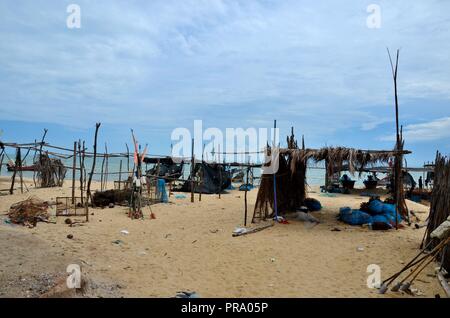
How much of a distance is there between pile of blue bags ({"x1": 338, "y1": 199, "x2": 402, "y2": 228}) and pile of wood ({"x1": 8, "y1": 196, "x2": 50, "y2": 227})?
8.44 m

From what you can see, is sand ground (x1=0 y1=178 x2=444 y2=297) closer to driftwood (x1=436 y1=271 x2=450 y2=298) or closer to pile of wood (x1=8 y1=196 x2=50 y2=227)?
driftwood (x1=436 y1=271 x2=450 y2=298)

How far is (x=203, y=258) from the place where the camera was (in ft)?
21.7

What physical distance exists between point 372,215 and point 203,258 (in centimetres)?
609

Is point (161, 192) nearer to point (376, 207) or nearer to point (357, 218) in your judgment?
point (357, 218)

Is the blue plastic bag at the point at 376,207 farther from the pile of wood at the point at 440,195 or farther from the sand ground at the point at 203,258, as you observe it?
the pile of wood at the point at 440,195

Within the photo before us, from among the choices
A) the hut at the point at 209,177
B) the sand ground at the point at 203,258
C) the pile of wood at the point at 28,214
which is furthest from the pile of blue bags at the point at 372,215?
the hut at the point at 209,177

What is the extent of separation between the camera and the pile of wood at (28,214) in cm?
833

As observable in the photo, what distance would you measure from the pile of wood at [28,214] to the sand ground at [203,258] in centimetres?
32

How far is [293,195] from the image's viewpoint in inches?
450

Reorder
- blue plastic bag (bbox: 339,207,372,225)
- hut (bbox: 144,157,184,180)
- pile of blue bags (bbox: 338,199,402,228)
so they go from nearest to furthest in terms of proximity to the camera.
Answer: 1. pile of blue bags (bbox: 338,199,402,228)
2. blue plastic bag (bbox: 339,207,372,225)
3. hut (bbox: 144,157,184,180)

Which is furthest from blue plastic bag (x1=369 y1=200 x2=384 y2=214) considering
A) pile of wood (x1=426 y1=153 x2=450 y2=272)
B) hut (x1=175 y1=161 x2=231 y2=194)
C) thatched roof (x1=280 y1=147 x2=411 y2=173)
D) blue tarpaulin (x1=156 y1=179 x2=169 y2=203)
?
hut (x1=175 y1=161 x2=231 y2=194)

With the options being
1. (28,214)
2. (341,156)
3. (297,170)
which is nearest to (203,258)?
(28,214)

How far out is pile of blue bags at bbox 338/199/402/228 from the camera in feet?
31.7
